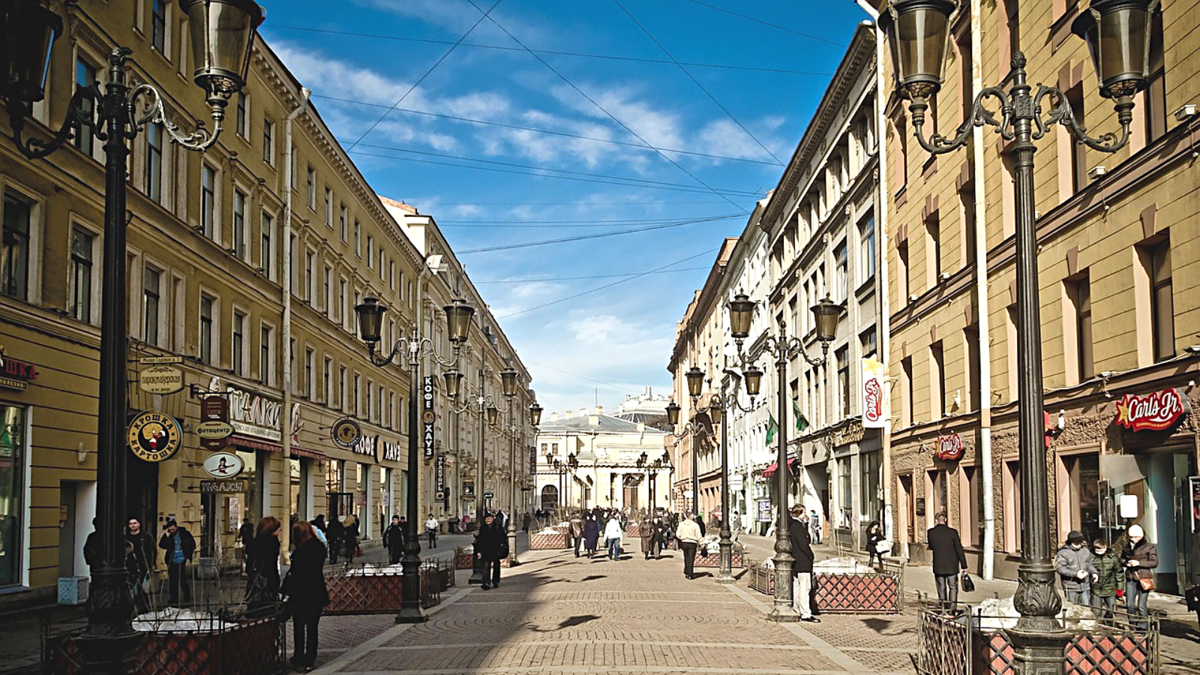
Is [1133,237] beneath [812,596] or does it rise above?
above

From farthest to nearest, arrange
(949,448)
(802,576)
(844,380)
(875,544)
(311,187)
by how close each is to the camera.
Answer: (844,380), (311,187), (949,448), (875,544), (802,576)

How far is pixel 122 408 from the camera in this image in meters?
8.24

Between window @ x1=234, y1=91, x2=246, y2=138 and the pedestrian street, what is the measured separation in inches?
548

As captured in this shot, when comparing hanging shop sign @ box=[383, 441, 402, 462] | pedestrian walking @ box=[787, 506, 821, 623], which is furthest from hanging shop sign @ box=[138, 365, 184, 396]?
hanging shop sign @ box=[383, 441, 402, 462]

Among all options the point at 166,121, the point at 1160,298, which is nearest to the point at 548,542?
the point at 1160,298

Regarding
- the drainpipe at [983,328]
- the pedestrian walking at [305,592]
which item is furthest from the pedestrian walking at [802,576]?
the drainpipe at [983,328]

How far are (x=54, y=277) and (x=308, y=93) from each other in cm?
1729

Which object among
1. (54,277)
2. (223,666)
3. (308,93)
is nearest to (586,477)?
(308,93)

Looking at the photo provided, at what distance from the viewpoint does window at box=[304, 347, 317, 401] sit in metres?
38.3

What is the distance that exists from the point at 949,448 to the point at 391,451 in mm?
31315

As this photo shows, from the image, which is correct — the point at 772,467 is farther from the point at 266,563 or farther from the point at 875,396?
the point at 266,563

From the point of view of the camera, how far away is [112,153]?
8367 mm

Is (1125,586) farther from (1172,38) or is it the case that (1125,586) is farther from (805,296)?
(805,296)

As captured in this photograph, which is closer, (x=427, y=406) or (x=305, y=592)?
(x=305, y=592)
